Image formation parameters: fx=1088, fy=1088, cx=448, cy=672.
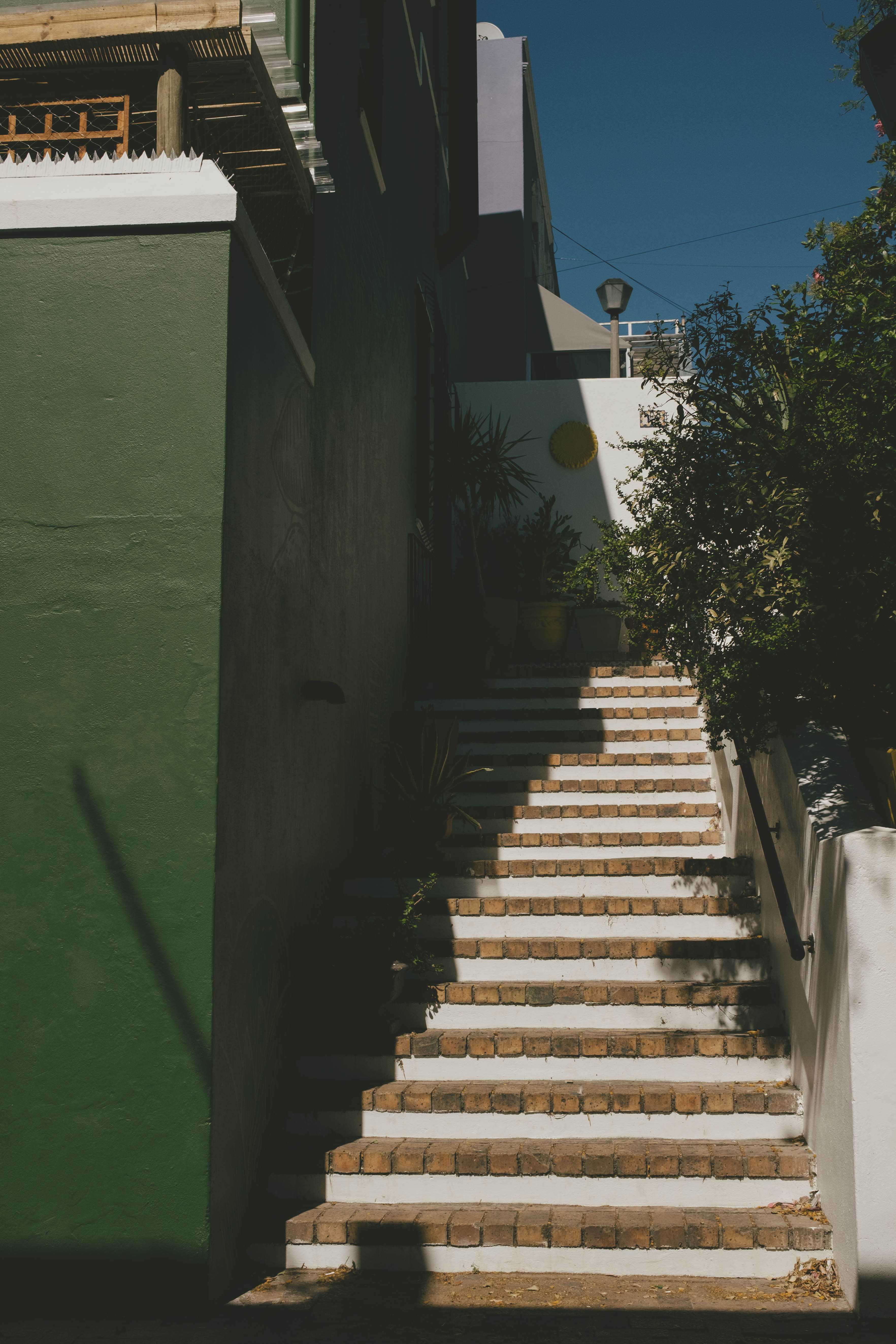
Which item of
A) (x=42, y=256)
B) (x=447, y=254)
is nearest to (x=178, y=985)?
(x=42, y=256)

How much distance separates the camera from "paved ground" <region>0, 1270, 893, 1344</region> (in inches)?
130

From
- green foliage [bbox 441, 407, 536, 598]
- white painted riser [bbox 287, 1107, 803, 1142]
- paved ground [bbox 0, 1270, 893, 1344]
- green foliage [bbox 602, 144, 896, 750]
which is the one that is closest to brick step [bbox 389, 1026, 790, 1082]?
white painted riser [bbox 287, 1107, 803, 1142]

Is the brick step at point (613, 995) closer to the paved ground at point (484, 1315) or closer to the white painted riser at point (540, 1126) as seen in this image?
the white painted riser at point (540, 1126)

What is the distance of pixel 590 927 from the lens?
210 inches

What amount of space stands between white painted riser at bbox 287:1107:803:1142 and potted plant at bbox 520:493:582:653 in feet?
19.3

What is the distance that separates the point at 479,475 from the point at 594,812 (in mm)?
4015

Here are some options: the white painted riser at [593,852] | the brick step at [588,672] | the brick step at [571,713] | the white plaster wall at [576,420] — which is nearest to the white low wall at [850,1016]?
the white painted riser at [593,852]

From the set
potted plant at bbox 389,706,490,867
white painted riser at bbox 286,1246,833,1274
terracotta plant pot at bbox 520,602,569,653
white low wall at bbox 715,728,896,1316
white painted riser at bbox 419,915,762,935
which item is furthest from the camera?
terracotta plant pot at bbox 520,602,569,653

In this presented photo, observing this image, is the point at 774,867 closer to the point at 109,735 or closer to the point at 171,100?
the point at 109,735

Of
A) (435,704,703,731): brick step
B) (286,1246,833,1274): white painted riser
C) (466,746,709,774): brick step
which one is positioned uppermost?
(435,704,703,731): brick step

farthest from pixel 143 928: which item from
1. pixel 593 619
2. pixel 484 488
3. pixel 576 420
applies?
pixel 576 420

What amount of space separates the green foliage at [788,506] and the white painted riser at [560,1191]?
67.9 inches

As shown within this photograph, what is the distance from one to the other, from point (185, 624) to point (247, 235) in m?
1.45

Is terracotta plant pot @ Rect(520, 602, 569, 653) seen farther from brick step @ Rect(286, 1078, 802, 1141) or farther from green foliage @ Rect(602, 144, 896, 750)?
brick step @ Rect(286, 1078, 802, 1141)
